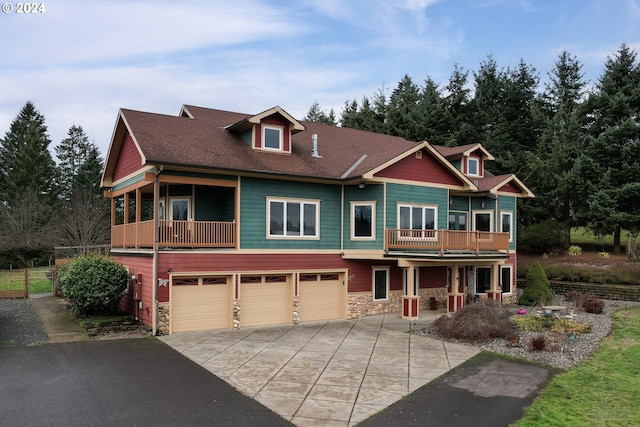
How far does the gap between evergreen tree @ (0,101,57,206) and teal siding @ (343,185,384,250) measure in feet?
121

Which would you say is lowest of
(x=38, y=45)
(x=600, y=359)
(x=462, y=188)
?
(x=600, y=359)

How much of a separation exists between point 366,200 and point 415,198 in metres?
2.10

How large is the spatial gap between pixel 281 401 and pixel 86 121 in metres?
58.9

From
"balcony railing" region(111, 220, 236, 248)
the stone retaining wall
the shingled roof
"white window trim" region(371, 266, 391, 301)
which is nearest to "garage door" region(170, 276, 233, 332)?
"balcony railing" region(111, 220, 236, 248)

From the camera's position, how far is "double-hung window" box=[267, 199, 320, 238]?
17.2 metres

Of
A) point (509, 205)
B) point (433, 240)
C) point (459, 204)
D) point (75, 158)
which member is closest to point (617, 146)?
point (509, 205)

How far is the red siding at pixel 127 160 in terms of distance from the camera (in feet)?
58.1

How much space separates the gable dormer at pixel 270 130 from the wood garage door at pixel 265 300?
4948mm

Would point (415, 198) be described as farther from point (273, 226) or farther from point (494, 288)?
point (494, 288)

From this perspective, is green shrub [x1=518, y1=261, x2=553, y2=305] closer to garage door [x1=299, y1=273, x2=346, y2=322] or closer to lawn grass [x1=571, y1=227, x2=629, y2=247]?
garage door [x1=299, y1=273, x2=346, y2=322]

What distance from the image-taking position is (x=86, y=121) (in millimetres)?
58500

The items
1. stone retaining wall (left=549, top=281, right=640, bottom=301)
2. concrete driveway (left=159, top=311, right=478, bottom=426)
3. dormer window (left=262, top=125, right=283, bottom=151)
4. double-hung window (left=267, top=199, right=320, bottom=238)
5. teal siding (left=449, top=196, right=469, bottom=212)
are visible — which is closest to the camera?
concrete driveway (left=159, top=311, right=478, bottom=426)

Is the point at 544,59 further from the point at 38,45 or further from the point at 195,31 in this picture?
the point at 38,45

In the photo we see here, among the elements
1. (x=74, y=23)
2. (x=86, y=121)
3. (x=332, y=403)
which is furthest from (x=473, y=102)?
(x=86, y=121)
